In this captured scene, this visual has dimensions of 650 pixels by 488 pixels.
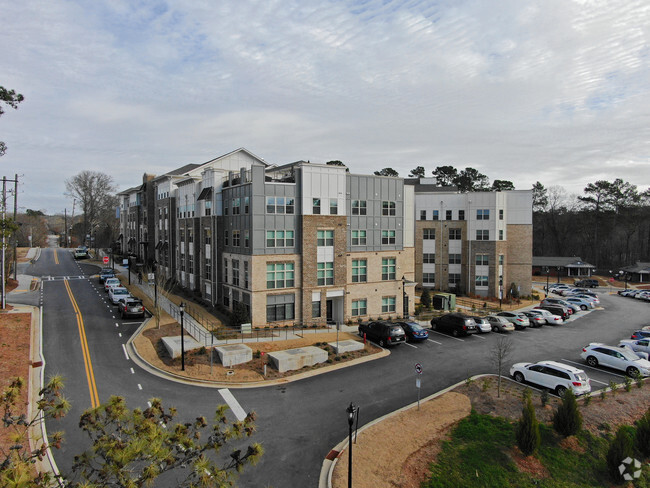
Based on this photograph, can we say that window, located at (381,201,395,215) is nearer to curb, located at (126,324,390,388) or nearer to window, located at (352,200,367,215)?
window, located at (352,200,367,215)

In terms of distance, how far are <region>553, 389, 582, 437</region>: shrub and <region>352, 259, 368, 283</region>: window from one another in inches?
832

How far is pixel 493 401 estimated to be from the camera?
19.2 m

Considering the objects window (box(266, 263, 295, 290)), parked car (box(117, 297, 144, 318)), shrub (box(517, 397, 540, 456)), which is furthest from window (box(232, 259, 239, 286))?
shrub (box(517, 397, 540, 456))

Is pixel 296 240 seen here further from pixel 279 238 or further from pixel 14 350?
pixel 14 350

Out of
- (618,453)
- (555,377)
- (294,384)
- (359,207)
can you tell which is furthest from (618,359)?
(359,207)

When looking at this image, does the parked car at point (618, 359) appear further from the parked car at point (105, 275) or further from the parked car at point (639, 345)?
the parked car at point (105, 275)

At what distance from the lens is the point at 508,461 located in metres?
14.7

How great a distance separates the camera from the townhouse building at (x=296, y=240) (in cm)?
3225

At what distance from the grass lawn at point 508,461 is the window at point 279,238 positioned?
767 inches

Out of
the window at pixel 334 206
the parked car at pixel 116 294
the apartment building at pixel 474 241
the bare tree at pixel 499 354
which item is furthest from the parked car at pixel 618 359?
the parked car at pixel 116 294

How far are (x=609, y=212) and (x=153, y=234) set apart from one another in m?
92.1

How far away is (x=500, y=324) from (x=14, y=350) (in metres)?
34.3

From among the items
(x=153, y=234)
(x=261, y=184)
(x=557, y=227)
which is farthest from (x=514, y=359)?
(x=557, y=227)

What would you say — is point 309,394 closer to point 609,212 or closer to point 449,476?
point 449,476
